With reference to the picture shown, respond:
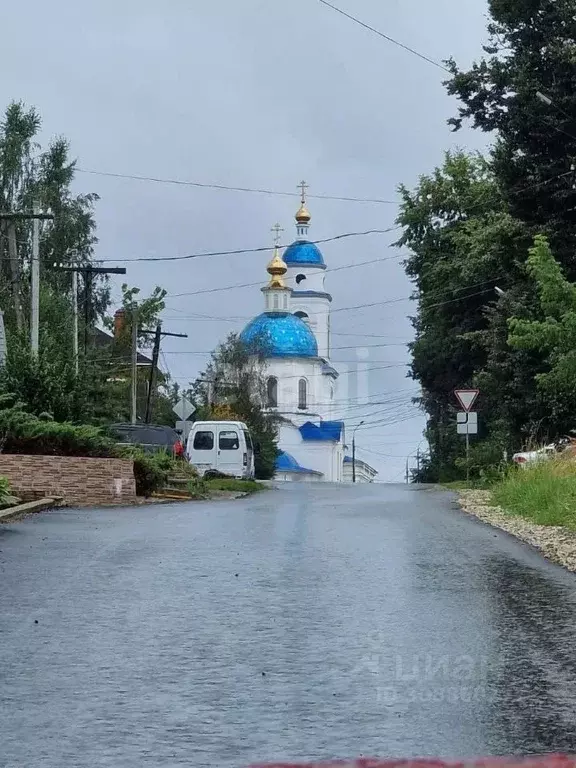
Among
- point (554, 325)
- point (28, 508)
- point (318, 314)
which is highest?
point (318, 314)

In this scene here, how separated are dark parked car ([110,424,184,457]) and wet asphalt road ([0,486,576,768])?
70.1 ft

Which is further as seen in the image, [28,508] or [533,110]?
[533,110]

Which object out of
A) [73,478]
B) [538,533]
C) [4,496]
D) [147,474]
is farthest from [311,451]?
[538,533]

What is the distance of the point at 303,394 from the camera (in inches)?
4063

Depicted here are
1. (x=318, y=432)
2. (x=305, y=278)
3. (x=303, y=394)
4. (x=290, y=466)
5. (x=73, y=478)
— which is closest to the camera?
(x=73, y=478)

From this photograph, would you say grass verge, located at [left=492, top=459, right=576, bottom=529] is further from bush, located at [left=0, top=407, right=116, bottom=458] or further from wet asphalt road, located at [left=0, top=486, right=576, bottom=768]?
bush, located at [left=0, top=407, right=116, bottom=458]

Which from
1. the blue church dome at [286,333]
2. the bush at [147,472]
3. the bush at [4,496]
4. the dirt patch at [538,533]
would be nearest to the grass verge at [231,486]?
the bush at [147,472]

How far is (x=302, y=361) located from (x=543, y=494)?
3137 inches

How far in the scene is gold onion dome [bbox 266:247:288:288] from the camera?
101m

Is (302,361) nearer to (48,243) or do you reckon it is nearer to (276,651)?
(48,243)

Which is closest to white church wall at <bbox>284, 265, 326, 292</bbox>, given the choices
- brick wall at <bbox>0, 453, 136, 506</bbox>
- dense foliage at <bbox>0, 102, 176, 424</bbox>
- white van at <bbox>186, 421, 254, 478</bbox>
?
dense foliage at <bbox>0, 102, 176, 424</bbox>

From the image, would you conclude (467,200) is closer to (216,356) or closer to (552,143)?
(552,143)

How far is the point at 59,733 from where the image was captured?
6129 millimetres

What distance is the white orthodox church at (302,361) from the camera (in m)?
98.4
